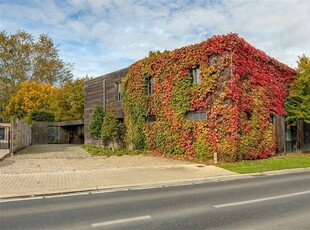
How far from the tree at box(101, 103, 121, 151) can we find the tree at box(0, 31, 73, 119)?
28656mm

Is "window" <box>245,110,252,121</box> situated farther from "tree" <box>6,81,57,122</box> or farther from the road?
"tree" <box>6,81,57,122</box>

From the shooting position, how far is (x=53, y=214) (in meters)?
6.97

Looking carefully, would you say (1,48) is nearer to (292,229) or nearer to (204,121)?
(204,121)

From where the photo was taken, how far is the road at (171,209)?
19.9ft

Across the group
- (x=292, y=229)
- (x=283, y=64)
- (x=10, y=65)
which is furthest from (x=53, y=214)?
(x=10, y=65)

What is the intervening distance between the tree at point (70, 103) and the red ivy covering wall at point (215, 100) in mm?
19876

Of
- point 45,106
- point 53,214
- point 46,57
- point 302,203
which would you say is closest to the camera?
point 53,214

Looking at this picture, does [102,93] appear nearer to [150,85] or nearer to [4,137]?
[150,85]

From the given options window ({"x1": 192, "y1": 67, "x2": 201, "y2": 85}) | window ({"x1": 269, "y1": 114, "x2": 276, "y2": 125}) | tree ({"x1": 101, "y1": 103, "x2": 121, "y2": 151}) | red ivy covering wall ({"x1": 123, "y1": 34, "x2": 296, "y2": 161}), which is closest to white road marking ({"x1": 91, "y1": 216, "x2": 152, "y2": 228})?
red ivy covering wall ({"x1": 123, "y1": 34, "x2": 296, "y2": 161})

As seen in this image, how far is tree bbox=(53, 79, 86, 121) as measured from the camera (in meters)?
41.7

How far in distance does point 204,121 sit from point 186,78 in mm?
3096

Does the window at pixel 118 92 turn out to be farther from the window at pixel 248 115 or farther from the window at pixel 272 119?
the window at pixel 272 119

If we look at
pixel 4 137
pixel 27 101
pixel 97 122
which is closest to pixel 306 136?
pixel 97 122

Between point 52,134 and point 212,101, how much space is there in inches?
1081
